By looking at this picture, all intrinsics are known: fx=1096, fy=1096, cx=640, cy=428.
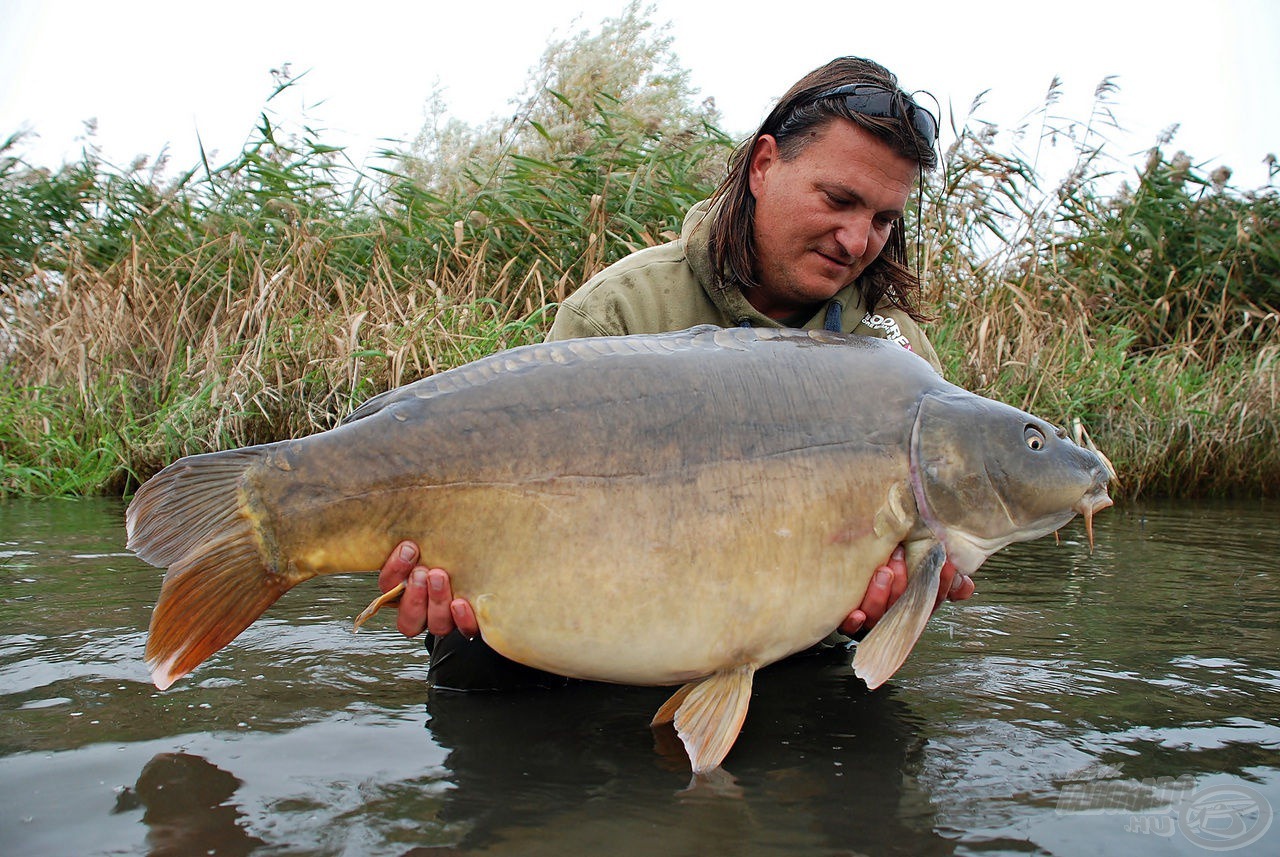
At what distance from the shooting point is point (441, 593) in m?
1.83

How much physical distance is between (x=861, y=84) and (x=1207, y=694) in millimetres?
1511

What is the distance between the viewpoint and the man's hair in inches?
98.2

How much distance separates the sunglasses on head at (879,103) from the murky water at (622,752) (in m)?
1.24

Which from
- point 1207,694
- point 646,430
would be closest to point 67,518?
point 646,430

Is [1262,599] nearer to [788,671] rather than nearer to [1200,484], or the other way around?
[788,671]

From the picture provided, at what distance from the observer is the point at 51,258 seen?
248 inches

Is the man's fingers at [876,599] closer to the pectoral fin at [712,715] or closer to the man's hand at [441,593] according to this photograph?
the man's hand at [441,593]

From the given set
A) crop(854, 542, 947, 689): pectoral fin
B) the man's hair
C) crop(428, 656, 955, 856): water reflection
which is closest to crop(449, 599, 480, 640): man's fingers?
crop(428, 656, 955, 856): water reflection

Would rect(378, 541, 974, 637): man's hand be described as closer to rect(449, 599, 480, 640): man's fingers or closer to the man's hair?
rect(449, 599, 480, 640): man's fingers

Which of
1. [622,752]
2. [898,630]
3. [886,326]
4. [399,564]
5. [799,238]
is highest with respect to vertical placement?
[799,238]

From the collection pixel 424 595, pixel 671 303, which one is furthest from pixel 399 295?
pixel 424 595

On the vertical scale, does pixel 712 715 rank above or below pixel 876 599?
below

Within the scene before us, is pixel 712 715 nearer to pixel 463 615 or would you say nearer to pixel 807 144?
pixel 463 615

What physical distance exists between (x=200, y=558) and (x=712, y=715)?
859 millimetres
